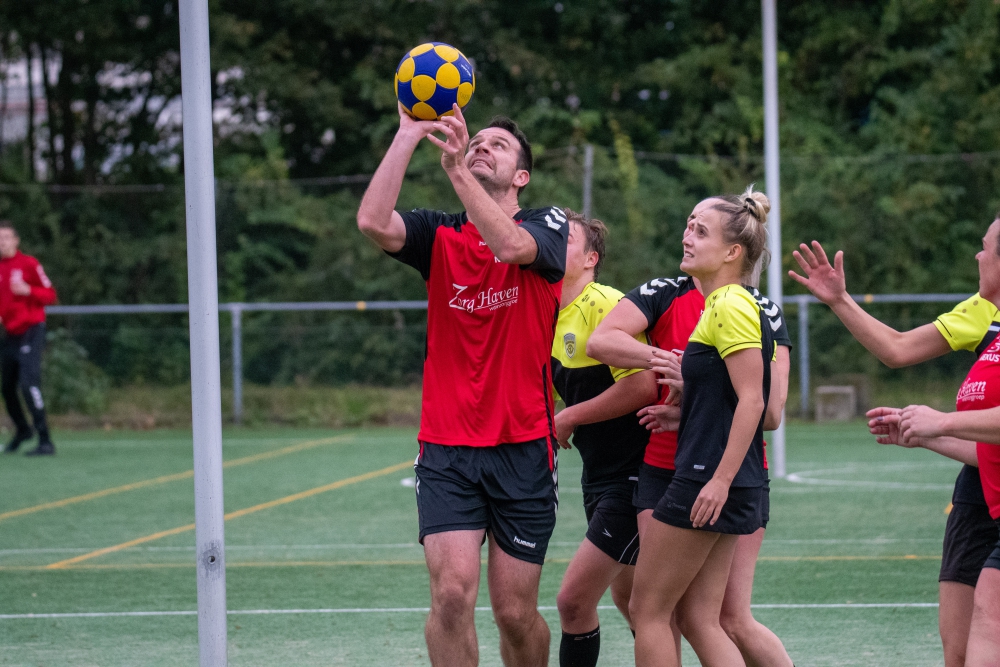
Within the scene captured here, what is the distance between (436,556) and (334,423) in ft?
44.9

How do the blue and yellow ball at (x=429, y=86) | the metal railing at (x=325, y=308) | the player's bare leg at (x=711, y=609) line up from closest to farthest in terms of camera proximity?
the player's bare leg at (x=711, y=609) < the blue and yellow ball at (x=429, y=86) < the metal railing at (x=325, y=308)

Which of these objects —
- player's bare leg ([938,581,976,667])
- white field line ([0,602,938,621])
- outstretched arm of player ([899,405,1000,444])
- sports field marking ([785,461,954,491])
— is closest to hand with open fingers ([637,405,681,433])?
outstretched arm of player ([899,405,1000,444])

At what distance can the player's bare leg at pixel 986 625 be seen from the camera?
11.8 feet

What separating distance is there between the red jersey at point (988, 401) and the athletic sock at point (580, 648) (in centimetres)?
155

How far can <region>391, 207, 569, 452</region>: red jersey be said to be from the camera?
13.9 feet

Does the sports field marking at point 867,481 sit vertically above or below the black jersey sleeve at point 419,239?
below

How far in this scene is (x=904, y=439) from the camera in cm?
377

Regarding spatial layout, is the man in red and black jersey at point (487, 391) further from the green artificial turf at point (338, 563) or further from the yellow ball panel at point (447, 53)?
the green artificial turf at point (338, 563)

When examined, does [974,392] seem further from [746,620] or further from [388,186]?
[388,186]

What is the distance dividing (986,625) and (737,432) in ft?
3.02

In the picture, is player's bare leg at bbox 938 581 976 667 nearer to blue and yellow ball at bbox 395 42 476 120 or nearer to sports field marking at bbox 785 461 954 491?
blue and yellow ball at bbox 395 42 476 120

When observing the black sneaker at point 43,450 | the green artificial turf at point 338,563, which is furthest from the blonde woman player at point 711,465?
the black sneaker at point 43,450

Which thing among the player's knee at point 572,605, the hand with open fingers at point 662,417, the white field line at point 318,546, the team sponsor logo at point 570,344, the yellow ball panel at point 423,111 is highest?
the yellow ball panel at point 423,111

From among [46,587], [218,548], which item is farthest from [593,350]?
[46,587]
